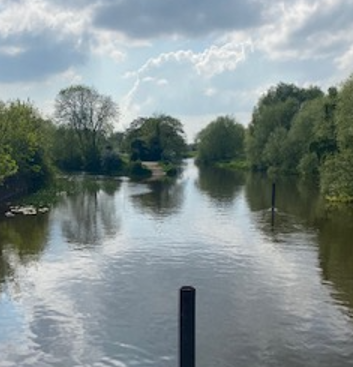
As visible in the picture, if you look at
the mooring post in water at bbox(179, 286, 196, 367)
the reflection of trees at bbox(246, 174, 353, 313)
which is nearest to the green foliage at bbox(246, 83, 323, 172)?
the reflection of trees at bbox(246, 174, 353, 313)

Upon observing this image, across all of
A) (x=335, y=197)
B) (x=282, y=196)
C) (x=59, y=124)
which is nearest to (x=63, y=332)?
(x=335, y=197)

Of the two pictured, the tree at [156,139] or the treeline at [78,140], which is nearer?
the treeline at [78,140]

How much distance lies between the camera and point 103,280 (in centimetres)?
2277

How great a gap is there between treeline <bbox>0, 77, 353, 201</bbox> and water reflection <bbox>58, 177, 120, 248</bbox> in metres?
5.21

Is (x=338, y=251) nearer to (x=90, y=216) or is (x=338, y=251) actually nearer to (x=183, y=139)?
(x=90, y=216)

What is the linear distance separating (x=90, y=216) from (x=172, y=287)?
71.7 ft

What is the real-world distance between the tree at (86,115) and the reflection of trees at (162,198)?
28154mm

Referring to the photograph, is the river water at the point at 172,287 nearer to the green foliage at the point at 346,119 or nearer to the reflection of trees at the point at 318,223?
the reflection of trees at the point at 318,223

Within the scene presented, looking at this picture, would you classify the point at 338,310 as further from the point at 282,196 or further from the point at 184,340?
the point at 282,196

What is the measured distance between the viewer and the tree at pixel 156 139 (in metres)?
115

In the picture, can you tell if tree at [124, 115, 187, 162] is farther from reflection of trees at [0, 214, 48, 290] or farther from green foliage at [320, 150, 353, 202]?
reflection of trees at [0, 214, 48, 290]

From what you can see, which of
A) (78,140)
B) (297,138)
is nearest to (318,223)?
(297,138)

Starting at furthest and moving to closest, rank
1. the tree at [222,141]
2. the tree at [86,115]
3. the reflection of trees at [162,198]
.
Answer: the tree at [222,141] → the tree at [86,115] → the reflection of trees at [162,198]

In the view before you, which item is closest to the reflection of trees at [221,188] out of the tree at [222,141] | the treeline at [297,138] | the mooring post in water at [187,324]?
the treeline at [297,138]
